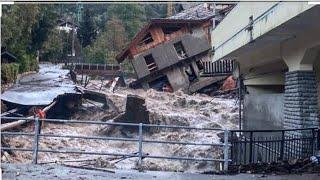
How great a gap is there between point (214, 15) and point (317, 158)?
30830mm

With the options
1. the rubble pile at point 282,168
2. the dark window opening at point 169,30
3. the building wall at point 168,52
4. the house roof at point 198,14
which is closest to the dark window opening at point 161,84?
the building wall at point 168,52

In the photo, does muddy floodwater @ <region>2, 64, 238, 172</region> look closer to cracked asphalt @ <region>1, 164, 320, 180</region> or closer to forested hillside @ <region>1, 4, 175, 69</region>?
cracked asphalt @ <region>1, 164, 320, 180</region>

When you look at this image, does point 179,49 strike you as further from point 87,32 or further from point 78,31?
point 78,31

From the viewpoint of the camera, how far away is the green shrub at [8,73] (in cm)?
2856

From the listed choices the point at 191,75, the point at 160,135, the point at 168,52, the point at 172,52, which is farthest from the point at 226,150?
the point at 191,75

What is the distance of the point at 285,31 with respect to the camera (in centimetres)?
1139

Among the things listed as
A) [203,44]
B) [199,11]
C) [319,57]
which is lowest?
[319,57]

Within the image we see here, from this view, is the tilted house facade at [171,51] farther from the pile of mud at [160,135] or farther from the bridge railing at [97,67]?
the bridge railing at [97,67]

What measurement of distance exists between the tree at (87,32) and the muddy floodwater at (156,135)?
108 feet

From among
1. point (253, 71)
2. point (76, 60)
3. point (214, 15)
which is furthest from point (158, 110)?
point (76, 60)

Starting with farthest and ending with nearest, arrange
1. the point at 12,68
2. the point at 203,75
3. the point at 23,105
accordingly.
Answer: the point at 203,75
the point at 12,68
the point at 23,105

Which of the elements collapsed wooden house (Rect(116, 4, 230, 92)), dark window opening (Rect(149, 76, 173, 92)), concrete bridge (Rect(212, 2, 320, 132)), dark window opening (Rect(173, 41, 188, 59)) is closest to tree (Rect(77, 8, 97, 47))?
collapsed wooden house (Rect(116, 4, 230, 92))

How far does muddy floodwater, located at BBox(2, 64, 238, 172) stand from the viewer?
16656mm

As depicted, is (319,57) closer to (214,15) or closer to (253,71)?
(253,71)
